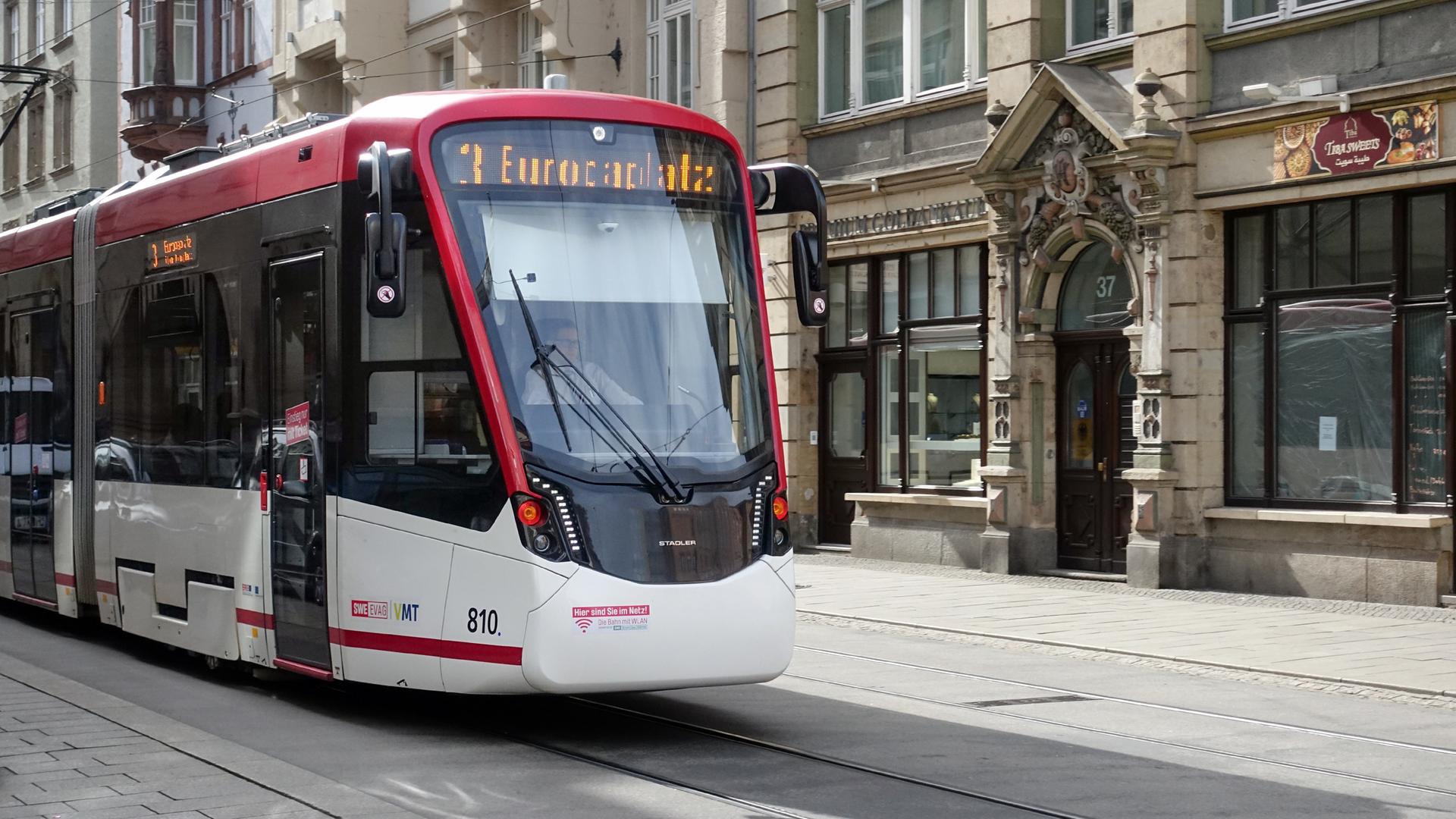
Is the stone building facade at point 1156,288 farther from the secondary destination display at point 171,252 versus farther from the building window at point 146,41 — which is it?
the building window at point 146,41

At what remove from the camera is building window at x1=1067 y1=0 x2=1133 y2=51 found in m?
20.4

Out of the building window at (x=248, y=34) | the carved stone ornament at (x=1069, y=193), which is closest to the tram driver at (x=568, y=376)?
the carved stone ornament at (x=1069, y=193)

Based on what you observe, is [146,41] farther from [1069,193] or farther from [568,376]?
[568,376]

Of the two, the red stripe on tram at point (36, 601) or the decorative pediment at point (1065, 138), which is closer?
the red stripe on tram at point (36, 601)

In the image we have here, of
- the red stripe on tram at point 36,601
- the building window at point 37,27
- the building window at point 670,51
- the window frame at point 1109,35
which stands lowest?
the red stripe on tram at point 36,601

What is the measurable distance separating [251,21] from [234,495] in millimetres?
28922

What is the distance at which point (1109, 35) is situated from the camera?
2059cm

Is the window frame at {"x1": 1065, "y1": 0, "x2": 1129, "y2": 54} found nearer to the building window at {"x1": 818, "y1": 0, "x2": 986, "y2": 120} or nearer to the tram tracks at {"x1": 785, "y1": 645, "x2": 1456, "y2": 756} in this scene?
the building window at {"x1": 818, "y1": 0, "x2": 986, "y2": 120}

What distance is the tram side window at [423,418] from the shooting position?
948 centimetres

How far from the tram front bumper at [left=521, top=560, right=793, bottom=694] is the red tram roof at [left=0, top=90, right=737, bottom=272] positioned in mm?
2398

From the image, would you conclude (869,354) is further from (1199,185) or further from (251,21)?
(251,21)

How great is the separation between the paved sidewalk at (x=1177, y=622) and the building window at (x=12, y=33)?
38678mm

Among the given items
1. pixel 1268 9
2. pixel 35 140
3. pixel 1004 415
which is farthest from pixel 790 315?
pixel 35 140

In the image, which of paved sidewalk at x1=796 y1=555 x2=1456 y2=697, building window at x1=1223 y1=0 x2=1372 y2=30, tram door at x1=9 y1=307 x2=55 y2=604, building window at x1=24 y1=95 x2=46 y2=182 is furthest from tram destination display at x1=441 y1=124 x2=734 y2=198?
building window at x1=24 y1=95 x2=46 y2=182
